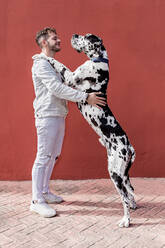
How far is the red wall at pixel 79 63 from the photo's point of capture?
14.8ft

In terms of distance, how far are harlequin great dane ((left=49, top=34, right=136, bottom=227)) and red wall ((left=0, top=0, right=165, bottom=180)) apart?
127 centimetres

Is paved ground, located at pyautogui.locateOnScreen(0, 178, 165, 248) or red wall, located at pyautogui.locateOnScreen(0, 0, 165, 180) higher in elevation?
red wall, located at pyautogui.locateOnScreen(0, 0, 165, 180)

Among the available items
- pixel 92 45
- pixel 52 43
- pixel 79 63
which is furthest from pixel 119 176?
pixel 79 63

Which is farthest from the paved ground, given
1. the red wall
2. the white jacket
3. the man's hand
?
the man's hand

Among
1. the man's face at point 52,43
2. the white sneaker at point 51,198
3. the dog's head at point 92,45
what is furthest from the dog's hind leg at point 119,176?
the man's face at point 52,43

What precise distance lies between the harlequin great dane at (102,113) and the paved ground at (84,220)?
0.77ft

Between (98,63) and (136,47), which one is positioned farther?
(136,47)

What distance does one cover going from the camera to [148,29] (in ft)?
15.1

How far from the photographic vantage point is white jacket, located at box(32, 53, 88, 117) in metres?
3.38

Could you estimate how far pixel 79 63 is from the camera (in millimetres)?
4602

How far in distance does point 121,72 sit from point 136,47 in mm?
433

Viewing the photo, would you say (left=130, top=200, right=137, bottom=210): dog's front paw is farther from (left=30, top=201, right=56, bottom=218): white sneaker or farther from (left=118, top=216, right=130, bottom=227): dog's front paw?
(left=30, top=201, right=56, bottom=218): white sneaker

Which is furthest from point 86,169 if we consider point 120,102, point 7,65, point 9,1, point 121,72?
point 9,1

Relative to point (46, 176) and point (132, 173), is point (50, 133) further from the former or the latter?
point (132, 173)
